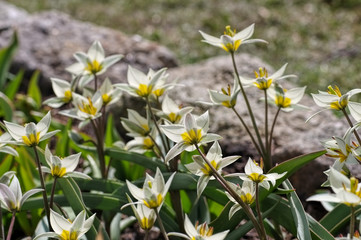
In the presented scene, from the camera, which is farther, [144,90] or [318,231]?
[144,90]

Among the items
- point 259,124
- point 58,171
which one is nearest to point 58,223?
point 58,171

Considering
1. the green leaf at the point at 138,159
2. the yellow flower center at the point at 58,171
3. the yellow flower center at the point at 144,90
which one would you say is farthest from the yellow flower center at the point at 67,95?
the yellow flower center at the point at 58,171

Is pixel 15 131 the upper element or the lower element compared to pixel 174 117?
upper

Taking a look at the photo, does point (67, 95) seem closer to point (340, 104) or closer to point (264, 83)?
point (264, 83)

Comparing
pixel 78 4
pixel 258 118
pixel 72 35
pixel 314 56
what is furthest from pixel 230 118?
pixel 78 4

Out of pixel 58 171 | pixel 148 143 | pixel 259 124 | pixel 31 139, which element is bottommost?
pixel 259 124

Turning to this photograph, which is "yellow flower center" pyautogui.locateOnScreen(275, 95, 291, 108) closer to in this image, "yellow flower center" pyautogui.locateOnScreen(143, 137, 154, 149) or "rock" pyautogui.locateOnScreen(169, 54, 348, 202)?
"yellow flower center" pyautogui.locateOnScreen(143, 137, 154, 149)

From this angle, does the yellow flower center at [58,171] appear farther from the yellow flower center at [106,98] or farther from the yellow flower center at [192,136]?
the yellow flower center at [106,98]
